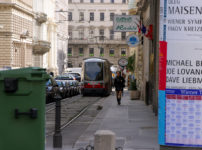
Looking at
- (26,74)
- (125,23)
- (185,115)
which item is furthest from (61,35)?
(26,74)

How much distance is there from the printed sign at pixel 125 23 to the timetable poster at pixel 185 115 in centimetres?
1403

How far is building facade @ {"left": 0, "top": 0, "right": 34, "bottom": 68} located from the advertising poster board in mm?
52117

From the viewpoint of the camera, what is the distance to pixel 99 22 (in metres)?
110

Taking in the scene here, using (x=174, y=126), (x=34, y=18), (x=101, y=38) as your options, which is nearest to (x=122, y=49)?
(x=101, y=38)

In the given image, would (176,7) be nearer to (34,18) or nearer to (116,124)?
(116,124)

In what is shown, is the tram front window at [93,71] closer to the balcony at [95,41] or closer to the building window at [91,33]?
the balcony at [95,41]

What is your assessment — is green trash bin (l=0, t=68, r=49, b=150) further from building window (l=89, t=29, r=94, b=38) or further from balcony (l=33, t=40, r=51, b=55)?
building window (l=89, t=29, r=94, b=38)

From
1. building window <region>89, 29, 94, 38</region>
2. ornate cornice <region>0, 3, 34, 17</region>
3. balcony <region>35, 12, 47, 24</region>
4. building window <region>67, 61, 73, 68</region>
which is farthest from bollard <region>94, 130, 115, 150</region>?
building window <region>89, 29, 94, 38</region>

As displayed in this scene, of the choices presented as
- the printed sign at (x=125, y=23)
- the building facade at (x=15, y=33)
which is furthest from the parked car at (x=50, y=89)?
the building facade at (x=15, y=33)

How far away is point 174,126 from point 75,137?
15.5 ft

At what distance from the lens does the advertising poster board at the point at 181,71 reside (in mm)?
9078

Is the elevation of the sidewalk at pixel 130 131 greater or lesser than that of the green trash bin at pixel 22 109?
lesser

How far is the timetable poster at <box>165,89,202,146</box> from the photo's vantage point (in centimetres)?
924

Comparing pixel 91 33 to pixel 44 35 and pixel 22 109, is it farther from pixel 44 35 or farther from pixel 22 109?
pixel 22 109
